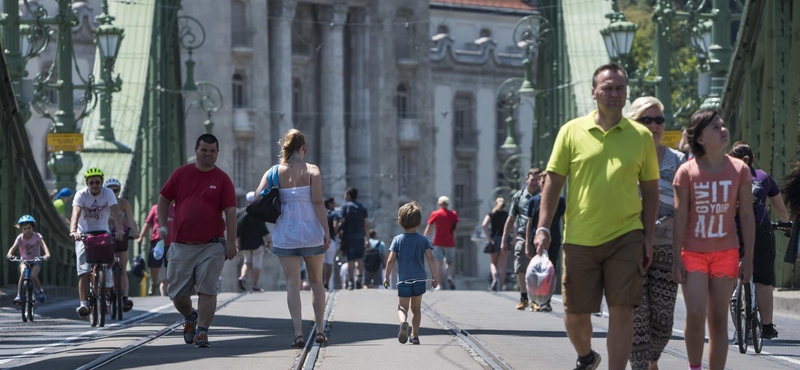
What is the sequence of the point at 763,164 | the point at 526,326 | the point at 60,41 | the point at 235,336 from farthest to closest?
the point at 60,41 < the point at 763,164 < the point at 526,326 < the point at 235,336

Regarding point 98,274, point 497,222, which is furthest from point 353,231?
point 98,274

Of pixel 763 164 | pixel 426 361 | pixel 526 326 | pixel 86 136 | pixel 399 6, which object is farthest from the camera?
pixel 399 6

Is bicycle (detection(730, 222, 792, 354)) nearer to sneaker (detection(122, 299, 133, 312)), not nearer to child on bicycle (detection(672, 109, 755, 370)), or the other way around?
child on bicycle (detection(672, 109, 755, 370))

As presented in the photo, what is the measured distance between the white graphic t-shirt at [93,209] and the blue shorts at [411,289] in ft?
14.1

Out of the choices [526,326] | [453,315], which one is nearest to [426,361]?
[526,326]

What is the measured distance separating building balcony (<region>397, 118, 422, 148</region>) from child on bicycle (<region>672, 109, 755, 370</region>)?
62905mm

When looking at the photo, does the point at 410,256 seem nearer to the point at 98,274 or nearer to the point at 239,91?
the point at 98,274

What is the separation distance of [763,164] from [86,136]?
18.0 metres

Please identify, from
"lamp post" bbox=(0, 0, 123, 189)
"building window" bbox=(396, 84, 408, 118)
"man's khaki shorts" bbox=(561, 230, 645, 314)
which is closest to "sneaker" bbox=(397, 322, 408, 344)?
"man's khaki shorts" bbox=(561, 230, 645, 314)

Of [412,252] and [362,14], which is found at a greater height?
[362,14]

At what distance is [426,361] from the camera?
1070 centimetres

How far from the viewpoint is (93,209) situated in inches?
607

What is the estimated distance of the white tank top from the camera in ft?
38.8

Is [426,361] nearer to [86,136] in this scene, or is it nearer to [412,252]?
[412,252]
